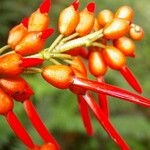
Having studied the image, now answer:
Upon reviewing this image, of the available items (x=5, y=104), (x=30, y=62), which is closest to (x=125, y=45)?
(x=30, y=62)

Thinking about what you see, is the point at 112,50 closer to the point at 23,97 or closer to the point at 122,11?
the point at 122,11

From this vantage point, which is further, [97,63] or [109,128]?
[97,63]

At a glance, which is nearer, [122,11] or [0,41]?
[122,11]

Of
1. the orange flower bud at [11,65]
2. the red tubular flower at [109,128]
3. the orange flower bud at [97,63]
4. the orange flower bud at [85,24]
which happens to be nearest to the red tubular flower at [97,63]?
the orange flower bud at [97,63]

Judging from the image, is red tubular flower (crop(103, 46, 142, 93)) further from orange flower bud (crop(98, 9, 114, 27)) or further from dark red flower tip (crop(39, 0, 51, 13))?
dark red flower tip (crop(39, 0, 51, 13))

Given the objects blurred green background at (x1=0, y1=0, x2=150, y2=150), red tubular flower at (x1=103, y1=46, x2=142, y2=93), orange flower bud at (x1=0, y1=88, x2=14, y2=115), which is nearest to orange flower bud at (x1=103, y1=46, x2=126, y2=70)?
red tubular flower at (x1=103, y1=46, x2=142, y2=93)

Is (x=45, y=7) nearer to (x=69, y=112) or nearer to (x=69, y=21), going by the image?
(x=69, y=21)

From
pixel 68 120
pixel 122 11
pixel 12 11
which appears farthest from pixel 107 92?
pixel 12 11
